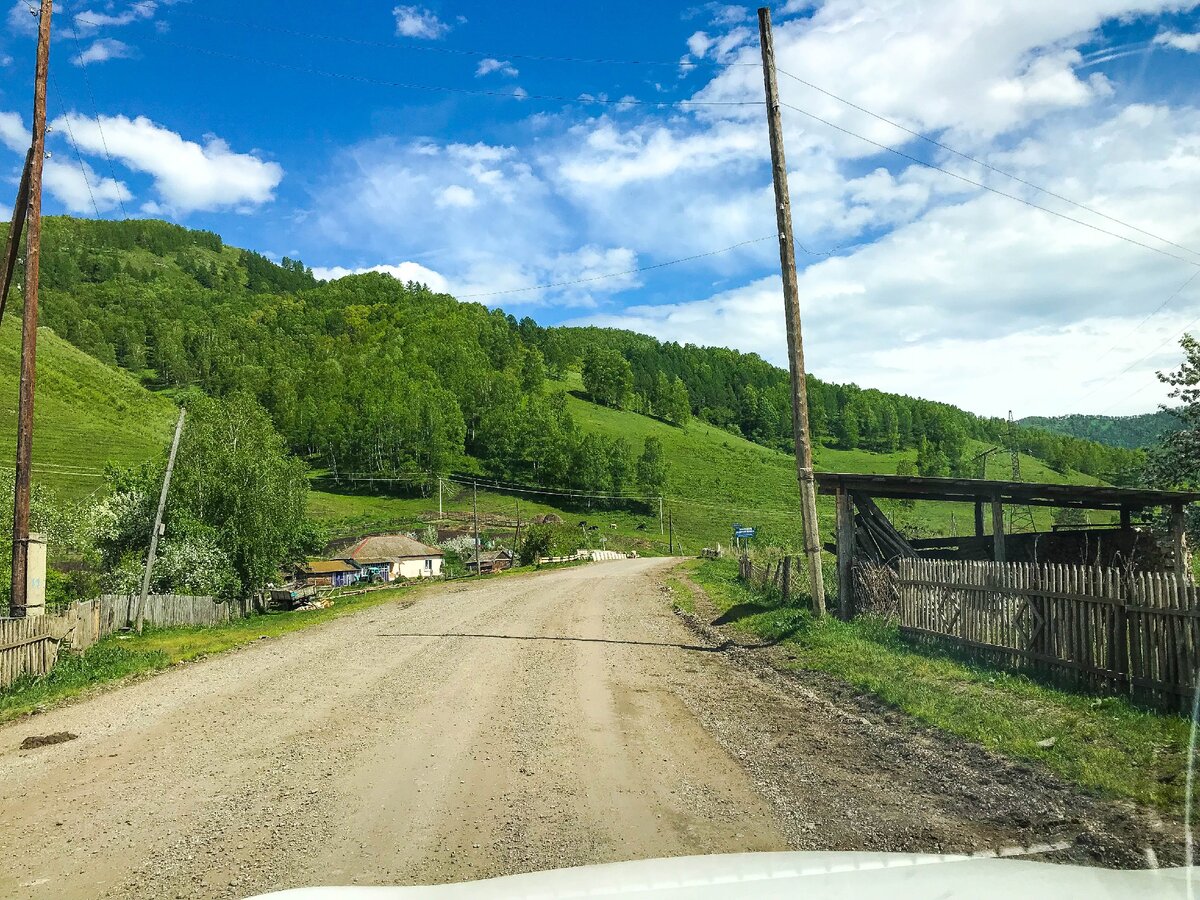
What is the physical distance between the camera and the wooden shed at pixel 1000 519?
51.9 ft

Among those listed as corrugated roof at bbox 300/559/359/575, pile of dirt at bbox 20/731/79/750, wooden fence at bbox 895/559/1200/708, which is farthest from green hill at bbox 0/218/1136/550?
wooden fence at bbox 895/559/1200/708

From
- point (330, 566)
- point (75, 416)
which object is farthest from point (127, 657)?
point (75, 416)

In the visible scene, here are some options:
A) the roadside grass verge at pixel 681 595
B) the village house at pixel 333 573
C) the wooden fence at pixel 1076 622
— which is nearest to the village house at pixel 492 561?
the village house at pixel 333 573

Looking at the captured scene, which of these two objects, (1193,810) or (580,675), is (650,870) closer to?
(1193,810)

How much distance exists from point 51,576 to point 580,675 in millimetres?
25541

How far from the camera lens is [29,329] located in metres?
15.2

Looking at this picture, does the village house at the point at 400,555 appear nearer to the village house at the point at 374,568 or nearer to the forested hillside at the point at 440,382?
the village house at the point at 374,568

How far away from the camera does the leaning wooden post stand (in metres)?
15.6

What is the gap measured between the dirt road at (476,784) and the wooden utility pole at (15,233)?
7.85 m

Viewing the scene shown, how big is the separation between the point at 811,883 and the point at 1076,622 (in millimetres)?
7824

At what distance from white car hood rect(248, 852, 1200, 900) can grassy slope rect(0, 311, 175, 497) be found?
6412 centimetres

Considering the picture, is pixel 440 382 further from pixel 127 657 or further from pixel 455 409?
pixel 127 657

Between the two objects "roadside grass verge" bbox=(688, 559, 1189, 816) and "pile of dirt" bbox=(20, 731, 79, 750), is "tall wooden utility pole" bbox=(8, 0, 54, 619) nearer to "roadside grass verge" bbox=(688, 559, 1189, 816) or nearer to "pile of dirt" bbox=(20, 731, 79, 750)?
"pile of dirt" bbox=(20, 731, 79, 750)

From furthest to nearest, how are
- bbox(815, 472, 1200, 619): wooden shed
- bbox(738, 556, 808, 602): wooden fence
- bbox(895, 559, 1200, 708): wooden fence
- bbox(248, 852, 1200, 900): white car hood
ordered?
bbox(738, 556, 808, 602): wooden fence
bbox(815, 472, 1200, 619): wooden shed
bbox(895, 559, 1200, 708): wooden fence
bbox(248, 852, 1200, 900): white car hood
